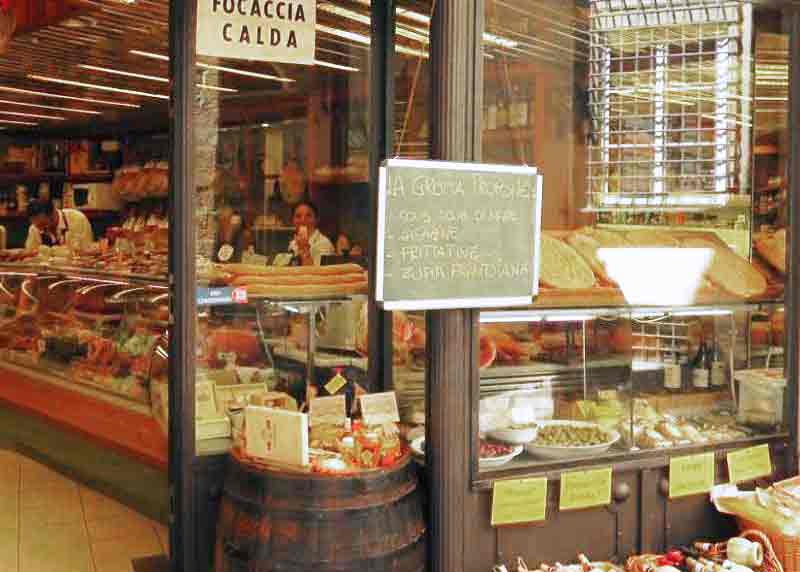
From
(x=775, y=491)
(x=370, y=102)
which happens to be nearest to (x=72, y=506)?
(x=370, y=102)

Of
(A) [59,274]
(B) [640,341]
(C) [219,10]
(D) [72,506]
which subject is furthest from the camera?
(A) [59,274]

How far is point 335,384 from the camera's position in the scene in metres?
3.78

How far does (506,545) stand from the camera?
3.20m

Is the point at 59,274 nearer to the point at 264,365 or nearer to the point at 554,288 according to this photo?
the point at 264,365

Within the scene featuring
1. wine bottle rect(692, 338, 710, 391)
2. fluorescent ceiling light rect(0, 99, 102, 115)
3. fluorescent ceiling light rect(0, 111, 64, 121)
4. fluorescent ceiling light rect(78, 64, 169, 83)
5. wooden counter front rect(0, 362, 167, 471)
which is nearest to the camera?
wine bottle rect(692, 338, 710, 391)

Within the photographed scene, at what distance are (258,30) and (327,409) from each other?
1.43 metres

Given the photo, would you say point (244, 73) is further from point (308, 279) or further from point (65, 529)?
point (65, 529)

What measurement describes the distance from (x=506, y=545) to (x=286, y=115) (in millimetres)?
2005

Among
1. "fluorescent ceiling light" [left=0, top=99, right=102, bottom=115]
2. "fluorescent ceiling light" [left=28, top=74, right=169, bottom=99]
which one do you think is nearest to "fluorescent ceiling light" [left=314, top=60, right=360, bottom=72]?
"fluorescent ceiling light" [left=28, top=74, right=169, bottom=99]

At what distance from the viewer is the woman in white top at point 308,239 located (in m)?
3.86

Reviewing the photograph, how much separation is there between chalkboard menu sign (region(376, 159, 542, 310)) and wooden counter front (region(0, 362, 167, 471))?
2634 millimetres

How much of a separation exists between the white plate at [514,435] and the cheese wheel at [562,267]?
550 mm

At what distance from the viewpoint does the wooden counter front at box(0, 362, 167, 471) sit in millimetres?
5355

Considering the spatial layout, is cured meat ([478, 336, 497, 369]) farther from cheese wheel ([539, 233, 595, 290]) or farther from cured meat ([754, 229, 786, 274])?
cured meat ([754, 229, 786, 274])
